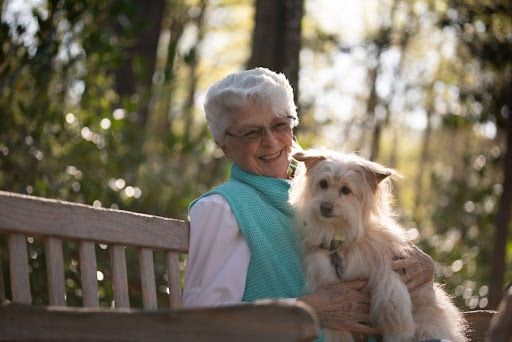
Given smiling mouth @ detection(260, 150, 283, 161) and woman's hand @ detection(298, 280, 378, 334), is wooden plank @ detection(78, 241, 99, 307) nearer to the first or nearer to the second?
woman's hand @ detection(298, 280, 378, 334)

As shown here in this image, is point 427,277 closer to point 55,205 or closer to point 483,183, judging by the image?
point 55,205

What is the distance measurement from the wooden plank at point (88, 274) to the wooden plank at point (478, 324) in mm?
1869

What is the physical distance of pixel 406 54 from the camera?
Result: 20.3 metres

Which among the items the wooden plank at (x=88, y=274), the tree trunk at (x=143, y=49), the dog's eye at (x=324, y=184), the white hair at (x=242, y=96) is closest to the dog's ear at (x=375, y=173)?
the dog's eye at (x=324, y=184)

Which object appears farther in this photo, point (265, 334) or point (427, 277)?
point (427, 277)

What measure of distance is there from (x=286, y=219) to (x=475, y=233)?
6951 mm

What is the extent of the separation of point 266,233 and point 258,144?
1.63 feet

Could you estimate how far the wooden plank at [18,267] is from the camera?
2219 millimetres

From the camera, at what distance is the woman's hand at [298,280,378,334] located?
2.85 m

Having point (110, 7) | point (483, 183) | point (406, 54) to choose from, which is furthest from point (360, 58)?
point (110, 7)

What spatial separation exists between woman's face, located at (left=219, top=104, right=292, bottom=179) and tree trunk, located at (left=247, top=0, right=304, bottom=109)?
75.8 inches

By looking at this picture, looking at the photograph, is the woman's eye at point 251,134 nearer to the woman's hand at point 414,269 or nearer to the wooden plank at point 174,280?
the wooden plank at point 174,280

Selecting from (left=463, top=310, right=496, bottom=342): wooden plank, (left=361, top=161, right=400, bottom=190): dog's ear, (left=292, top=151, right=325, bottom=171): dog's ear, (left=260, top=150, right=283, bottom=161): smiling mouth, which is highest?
(left=260, top=150, right=283, bottom=161): smiling mouth

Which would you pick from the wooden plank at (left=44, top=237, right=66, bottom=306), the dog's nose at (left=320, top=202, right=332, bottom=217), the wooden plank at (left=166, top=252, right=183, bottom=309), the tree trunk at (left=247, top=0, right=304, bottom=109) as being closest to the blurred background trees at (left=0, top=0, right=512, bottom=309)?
the tree trunk at (left=247, top=0, right=304, bottom=109)
